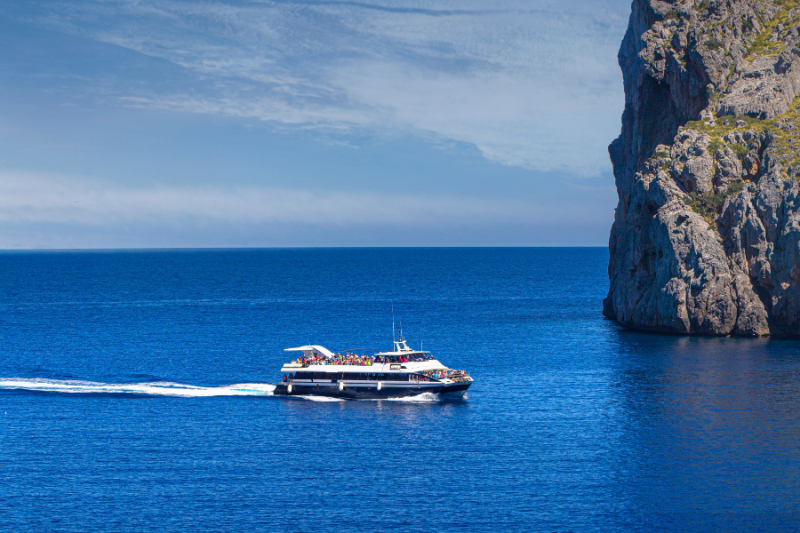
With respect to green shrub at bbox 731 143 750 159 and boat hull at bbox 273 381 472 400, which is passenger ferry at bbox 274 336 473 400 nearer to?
boat hull at bbox 273 381 472 400

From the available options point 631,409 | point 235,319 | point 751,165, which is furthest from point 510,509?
point 235,319

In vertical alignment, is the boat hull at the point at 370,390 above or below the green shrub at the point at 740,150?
below

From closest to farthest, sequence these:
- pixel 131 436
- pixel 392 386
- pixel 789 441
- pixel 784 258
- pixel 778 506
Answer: pixel 778 506 < pixel 789 441 < pixel 131 436 < pixel 392 386 < pixel 784 258

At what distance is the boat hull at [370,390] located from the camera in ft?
282

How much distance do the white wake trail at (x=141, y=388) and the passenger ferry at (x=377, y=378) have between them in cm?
365

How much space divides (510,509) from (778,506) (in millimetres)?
18349

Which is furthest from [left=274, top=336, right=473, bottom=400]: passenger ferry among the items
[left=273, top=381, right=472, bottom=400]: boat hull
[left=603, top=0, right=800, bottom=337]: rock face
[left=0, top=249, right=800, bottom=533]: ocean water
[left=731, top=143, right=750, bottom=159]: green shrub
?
[left=731, top=143, right=750, bottom=159]: green shrub

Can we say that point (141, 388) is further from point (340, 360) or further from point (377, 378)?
point (377, 378)

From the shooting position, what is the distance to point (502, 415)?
77750mm

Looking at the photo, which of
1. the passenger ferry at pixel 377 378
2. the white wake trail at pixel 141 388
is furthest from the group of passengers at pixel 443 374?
the white wake trail at pixel 141 388

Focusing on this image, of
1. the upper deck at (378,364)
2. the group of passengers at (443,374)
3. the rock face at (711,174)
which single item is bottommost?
the group of passengers at (443,374)

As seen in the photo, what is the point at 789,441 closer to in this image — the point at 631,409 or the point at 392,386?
the point at 631,409

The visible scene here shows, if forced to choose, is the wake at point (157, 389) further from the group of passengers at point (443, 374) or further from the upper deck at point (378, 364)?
the upper deck at point (378, 364)

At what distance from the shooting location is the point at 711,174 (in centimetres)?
12369
